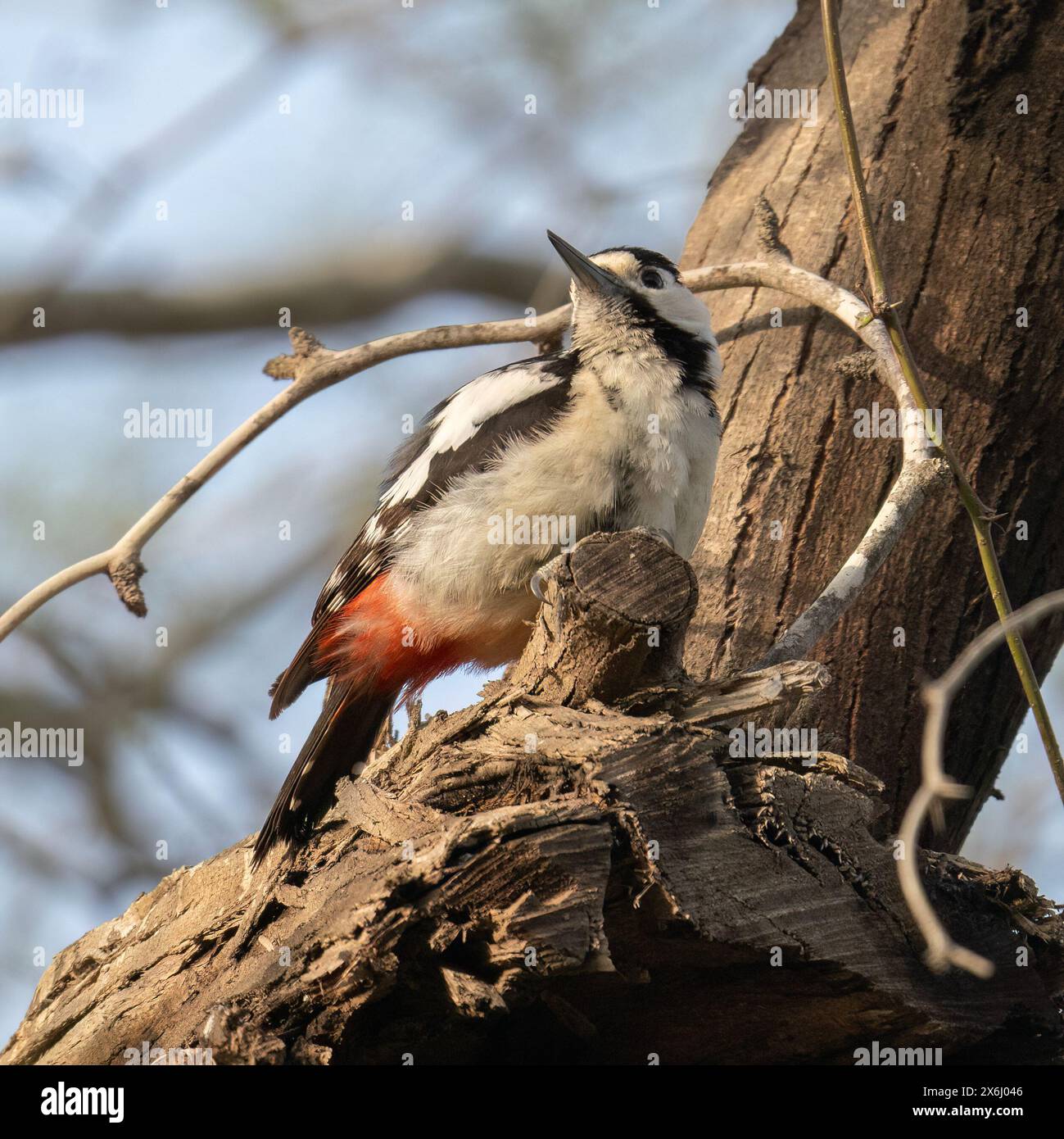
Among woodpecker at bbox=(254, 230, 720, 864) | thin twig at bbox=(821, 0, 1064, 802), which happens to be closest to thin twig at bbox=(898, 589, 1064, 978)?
thin twig at bbox=(821, 0, 1064, 802)

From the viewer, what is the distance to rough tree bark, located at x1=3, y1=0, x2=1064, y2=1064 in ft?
7.73

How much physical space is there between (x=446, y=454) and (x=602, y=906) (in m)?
1.89

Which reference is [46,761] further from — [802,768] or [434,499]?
[802,768]

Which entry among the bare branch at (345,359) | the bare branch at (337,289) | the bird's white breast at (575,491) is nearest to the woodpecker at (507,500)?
the bird's white breast at (575,491)

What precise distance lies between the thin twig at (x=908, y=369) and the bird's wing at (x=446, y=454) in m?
0.97

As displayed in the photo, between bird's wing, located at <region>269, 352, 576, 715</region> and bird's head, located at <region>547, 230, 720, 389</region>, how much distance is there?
178 millimetres

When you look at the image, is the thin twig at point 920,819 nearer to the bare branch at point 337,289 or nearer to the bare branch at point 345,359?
the bare branch at point 345,359

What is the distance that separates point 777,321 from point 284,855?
2474 millimetres

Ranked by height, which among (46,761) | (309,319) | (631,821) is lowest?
(46,761)

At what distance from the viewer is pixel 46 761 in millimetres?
7668

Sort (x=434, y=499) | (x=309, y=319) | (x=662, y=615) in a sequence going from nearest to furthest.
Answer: (x=662, y=615) < (x=434, y=499) < (x=309, y=319)

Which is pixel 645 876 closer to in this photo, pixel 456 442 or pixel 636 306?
pixel 456 442

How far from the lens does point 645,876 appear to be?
7.93 feet
